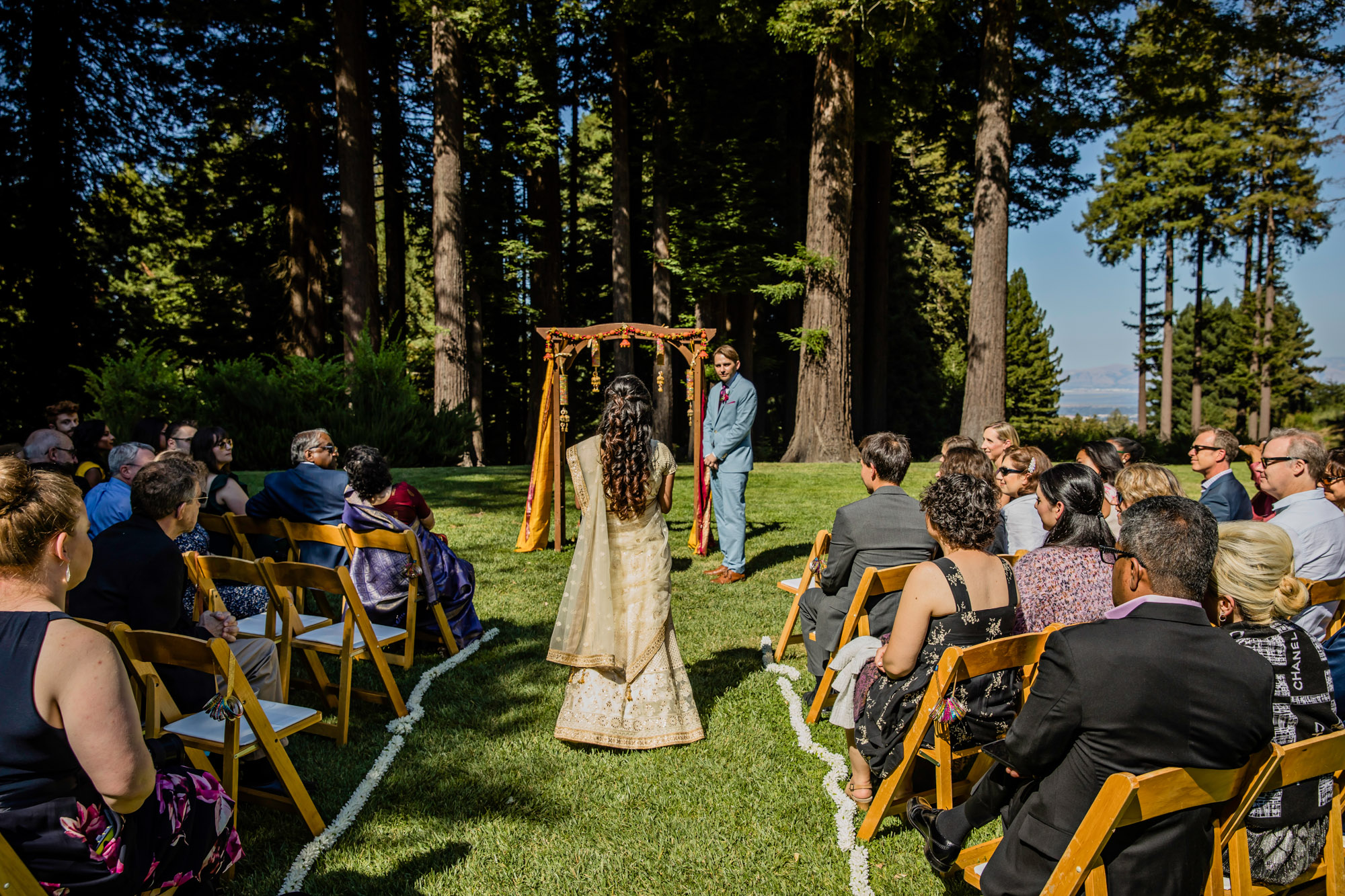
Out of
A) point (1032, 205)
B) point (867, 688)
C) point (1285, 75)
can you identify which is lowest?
point (867, 688)

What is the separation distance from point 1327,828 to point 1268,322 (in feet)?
125

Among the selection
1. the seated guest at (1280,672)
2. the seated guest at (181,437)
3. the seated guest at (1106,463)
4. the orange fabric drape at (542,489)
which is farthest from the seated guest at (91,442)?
the seated guest at (1280,672)

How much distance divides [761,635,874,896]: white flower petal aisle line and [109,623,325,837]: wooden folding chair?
2230mm

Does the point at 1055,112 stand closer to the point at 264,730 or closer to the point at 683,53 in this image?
the point at 683,53

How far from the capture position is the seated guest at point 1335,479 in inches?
198

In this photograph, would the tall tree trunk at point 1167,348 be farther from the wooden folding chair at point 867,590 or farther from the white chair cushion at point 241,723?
the white chair cushion at point 241,723

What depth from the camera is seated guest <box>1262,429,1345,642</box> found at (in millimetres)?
4297

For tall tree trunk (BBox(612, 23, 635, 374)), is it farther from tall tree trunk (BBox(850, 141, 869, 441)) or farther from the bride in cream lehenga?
the bride in cream lehenga

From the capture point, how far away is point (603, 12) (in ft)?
67.7

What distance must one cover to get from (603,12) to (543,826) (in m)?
21.4

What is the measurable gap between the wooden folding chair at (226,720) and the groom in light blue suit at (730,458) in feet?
15.5

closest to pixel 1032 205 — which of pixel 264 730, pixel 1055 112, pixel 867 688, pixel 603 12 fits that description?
pixel 1055 112

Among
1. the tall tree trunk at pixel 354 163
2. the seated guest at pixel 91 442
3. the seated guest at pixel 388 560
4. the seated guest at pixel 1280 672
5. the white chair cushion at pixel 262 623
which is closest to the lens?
the seated guest at pixel 1280 672

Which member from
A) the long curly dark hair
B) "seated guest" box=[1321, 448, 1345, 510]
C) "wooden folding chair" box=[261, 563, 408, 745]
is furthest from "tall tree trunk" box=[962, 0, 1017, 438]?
"wooden folding chair" box=[261, 563, 408, 745]
